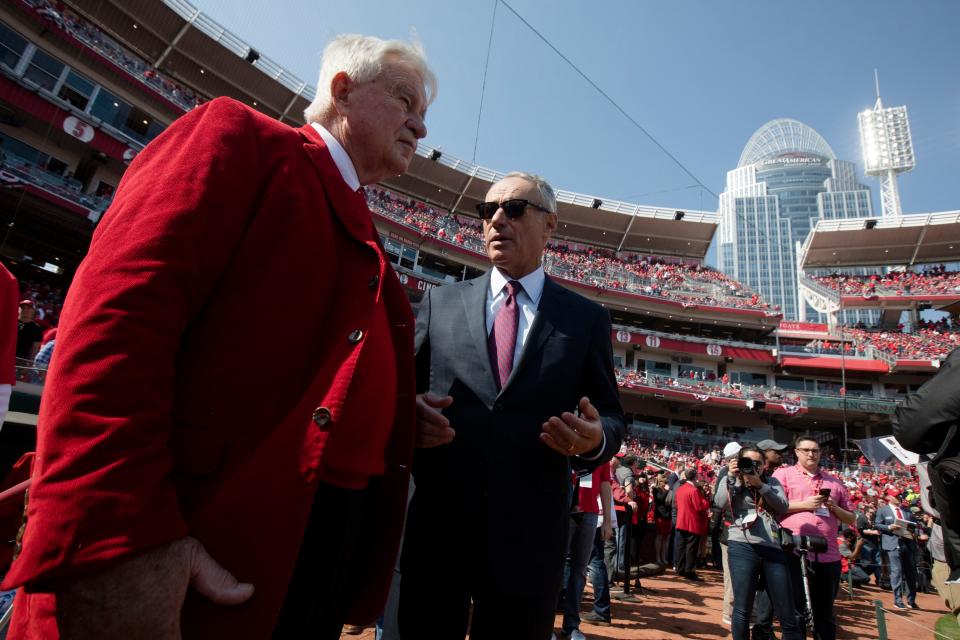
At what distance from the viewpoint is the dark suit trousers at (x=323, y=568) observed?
1.18 meters

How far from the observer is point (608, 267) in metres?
36.6

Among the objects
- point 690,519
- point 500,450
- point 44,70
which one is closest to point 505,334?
Result: point 500,450

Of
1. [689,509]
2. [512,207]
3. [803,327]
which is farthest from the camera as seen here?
[803,327]

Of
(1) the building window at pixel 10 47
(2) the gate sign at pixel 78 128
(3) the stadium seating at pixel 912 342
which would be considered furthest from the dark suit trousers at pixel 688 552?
(3) the stadium seating at pixel 912 342

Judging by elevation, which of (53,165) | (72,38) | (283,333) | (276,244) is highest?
(72,38)

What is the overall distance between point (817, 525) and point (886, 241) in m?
45.2

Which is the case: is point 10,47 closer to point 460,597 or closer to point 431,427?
point 431,427

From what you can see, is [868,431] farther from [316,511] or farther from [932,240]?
[316,511]

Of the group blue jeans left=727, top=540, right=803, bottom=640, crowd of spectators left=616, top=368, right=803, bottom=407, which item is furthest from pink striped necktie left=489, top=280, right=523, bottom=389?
crowd of spectators left=616, top=368, right=803, bottom=407

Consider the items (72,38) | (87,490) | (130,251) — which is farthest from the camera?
(72,38)

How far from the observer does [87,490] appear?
733 mm

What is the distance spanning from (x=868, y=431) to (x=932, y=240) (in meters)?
16.6

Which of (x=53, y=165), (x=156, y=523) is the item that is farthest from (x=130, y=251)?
(x=53, y=165)

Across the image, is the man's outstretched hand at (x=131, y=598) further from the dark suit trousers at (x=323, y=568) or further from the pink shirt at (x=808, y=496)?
the pink shirt at (x=808, y=496)
